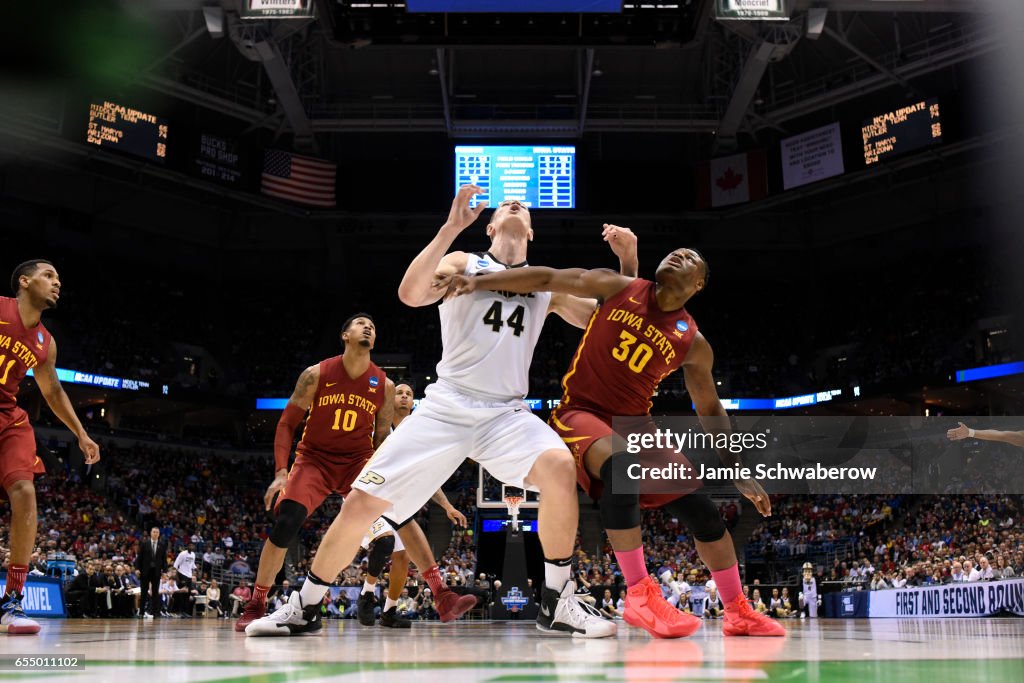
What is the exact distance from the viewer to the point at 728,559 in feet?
16.1

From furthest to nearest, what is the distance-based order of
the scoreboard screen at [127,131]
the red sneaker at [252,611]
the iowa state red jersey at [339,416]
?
the scoreboard screen at [127,131] < the iowa state red jersey at [339,416] < the red sneaker at [252,611]

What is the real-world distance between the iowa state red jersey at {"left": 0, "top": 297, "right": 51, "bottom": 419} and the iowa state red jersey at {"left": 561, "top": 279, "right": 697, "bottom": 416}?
3581 mm

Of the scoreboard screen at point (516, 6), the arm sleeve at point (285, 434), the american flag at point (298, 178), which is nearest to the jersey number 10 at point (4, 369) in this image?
the arm sleeve at point (285, 434)

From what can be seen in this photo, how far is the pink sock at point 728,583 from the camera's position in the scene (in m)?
4.88

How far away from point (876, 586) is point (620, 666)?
1685 centimetres

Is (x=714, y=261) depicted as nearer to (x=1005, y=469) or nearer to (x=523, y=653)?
(x=1005, y=469)

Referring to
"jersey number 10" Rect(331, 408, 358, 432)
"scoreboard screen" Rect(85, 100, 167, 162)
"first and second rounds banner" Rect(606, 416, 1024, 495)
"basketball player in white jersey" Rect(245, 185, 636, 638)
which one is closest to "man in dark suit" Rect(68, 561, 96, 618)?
"first and second rounds banner" Rect(606, 416, 1024, 495)

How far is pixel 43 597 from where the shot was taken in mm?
14727

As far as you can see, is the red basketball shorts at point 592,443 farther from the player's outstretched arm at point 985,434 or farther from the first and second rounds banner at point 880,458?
the first and second rounds banner at point 880,458

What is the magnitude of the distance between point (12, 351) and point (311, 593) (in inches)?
108

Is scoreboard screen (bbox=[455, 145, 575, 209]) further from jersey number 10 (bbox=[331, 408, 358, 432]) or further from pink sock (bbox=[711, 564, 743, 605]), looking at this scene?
pink sock (bbox=[711, 564, 743, 605])

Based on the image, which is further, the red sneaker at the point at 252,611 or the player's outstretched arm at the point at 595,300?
the red sneaker at the point at 252,611

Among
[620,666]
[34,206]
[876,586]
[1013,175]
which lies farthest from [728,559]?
[34,206]

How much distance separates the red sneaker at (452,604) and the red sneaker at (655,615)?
5.62 ft
